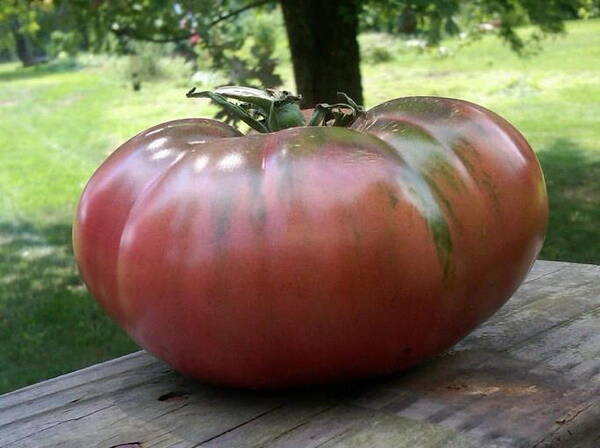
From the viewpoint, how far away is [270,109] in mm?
1448

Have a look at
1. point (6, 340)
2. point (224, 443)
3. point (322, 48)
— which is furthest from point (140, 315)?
point (322, 48)

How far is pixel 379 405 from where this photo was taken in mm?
1334

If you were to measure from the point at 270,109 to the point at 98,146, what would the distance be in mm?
9755

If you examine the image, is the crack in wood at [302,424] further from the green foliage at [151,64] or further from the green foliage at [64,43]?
the green foliage at [64,43]

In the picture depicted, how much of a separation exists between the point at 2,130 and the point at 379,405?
12.8 metres

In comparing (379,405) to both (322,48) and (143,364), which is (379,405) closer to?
(143,364)

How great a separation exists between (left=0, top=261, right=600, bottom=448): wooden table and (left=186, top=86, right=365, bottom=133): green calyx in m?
0.44

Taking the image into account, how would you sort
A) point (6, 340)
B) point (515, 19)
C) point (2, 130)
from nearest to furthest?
point (6, 340), point (515, 19), point (2, 130)

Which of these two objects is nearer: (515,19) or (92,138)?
(515,19)

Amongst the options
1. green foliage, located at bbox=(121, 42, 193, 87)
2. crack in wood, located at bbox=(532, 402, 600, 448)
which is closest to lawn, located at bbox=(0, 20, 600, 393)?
green foliage, located at bbox=(121, 42, 193, 87)

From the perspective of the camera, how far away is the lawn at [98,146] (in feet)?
13.5

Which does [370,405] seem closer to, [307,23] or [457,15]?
[307,23]

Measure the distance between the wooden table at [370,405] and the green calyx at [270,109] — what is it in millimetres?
436

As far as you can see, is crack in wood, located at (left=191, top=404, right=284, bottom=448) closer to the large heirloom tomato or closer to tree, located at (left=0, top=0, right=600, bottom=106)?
the large heirloom tomato
